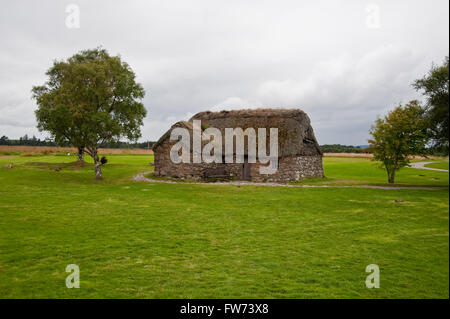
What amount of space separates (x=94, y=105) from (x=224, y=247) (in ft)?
80.3

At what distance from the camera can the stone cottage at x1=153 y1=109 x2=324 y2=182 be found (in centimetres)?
2948

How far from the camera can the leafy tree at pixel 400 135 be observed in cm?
2566

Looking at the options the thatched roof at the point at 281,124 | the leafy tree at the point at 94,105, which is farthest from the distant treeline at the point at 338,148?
the leafy tree at the point at 94,105

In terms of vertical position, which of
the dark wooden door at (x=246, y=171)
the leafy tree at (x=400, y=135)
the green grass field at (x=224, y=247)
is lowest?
the green grass field at (x=224, y=247)

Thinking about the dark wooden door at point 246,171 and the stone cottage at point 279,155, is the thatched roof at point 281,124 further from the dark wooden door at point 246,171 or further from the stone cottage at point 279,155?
the dark wooden door at point 246,171

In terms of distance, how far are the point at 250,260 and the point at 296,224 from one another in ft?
15.4

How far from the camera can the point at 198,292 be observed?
633cm

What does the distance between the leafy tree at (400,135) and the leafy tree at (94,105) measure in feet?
79.2

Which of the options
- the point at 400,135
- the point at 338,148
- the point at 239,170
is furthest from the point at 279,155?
the point at 338,148

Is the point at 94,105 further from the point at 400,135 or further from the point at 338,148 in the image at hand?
the point at 338,148

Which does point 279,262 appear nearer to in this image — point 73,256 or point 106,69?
point 73,256

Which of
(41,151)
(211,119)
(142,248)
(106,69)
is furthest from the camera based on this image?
(41,151)
